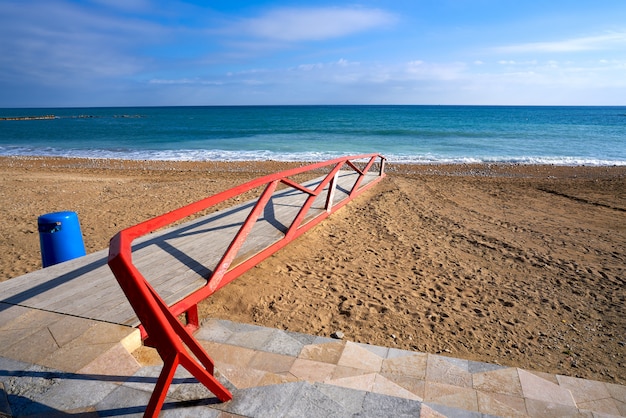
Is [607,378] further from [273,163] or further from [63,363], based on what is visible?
[273,163]

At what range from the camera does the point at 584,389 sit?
2.87 meters

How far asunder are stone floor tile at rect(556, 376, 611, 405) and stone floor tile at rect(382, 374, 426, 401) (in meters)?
1.02

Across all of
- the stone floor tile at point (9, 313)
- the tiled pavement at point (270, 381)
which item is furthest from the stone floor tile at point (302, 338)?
the stone floor tile at point (9, 313)

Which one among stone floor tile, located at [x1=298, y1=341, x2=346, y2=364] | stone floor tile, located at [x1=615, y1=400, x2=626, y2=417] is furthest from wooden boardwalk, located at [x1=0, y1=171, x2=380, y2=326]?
stone floor tile, located at [x1=615, y1=400, x2=626, y2=417]

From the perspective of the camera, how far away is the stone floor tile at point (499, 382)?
9.05 ft

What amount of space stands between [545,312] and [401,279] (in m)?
1.59

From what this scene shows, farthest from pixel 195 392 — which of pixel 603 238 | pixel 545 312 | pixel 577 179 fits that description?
pixel 577 179

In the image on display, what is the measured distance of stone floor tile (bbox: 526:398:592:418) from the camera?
250cm

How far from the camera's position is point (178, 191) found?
10.4 m

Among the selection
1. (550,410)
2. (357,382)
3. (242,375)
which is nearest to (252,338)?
(242,375)

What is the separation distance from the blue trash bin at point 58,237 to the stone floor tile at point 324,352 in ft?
10.2

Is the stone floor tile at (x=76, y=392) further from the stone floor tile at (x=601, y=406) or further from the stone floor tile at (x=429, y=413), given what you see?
the stone floor tile at (x=601, y=406)

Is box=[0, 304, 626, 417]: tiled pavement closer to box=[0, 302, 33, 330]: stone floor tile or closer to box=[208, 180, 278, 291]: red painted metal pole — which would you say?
box=[0, 302, 33, 330]: stone floor tile

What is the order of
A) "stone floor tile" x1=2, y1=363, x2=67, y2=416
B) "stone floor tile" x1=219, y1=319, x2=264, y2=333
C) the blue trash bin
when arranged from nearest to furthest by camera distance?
"stone floor tile" x1=2, y1=363, x2=67, y2=416, "stone floor tile" x1=219, y1=319, x2=264, y2=333, the blue trash bin
